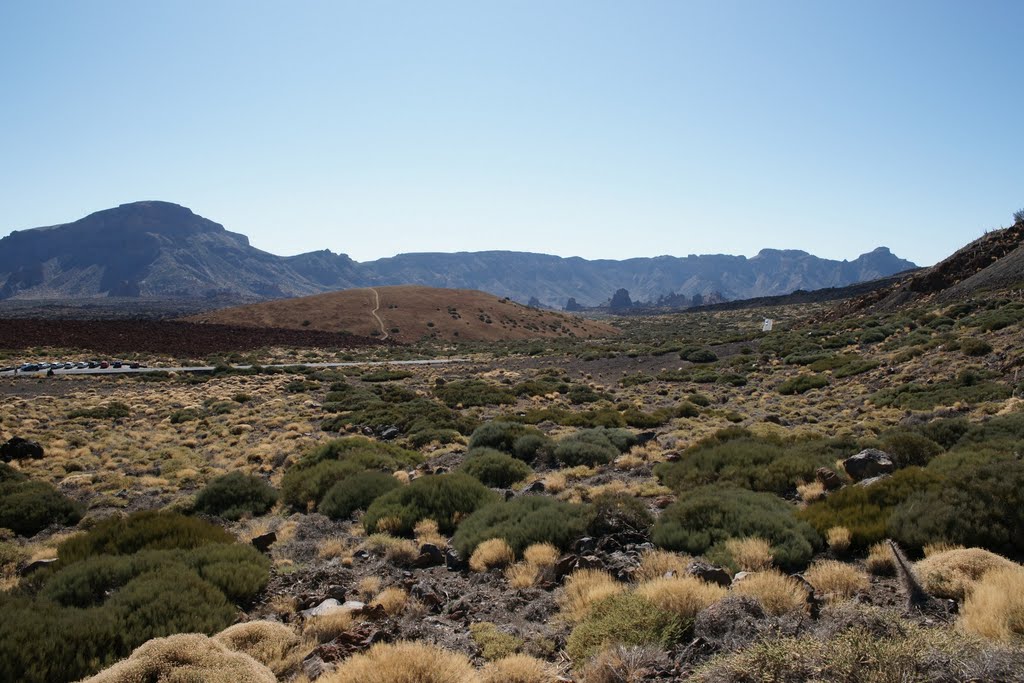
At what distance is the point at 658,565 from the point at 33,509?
42.7ft

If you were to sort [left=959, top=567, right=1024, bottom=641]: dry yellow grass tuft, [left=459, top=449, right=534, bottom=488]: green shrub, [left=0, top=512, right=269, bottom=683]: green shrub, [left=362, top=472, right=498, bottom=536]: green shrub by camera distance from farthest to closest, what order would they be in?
[left=459, top=449, right=534, bottom=488]: green shrub
[left=362, top=472, right=498, bottom=536]: green shrub
[left=0, top=512, right=269, bottom=683]: green shrub
[left=959, top=567, right=1024, bottom=641]: dry yellow grass tuft

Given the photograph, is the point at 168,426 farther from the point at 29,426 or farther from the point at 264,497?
the point at 264,497

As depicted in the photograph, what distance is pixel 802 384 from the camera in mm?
27234

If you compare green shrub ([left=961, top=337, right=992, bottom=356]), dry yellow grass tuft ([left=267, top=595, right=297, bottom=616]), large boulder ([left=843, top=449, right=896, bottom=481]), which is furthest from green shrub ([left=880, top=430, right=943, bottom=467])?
green shrub ([left=961, top=337, right=992, bottom=356])

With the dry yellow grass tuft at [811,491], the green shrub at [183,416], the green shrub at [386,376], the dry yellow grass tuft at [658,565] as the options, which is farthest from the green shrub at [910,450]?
the green shrub at [386,376]

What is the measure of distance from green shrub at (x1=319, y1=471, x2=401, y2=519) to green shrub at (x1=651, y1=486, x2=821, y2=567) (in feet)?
20.4

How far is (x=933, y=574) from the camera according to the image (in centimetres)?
584

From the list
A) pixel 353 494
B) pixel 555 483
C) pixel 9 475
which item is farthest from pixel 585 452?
pixel 9 475

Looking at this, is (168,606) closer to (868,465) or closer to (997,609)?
(997,609)

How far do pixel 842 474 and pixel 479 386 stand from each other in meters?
25.0

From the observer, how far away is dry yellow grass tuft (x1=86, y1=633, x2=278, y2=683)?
4.48m

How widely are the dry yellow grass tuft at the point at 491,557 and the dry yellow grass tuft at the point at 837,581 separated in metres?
3.82

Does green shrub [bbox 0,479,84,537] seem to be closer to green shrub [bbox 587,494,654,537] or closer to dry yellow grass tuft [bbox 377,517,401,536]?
dry yellow grass tuft [bbox 377,517,401,536]

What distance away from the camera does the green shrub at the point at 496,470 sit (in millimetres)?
13492
